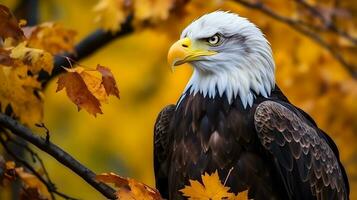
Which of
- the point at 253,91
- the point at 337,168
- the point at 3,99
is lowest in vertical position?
the point at 337,168

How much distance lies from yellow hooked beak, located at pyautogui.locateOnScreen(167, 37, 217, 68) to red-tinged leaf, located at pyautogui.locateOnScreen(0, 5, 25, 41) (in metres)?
1.35

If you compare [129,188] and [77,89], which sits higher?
[77,89]

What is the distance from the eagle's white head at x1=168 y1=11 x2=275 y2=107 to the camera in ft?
24.0

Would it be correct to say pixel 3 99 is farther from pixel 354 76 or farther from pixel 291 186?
pixel 354 76

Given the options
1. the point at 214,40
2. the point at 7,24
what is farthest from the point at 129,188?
the point at 214,40

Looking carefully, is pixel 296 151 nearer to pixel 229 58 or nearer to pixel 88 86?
pixel 229 58

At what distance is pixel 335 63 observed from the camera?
37.3 ft

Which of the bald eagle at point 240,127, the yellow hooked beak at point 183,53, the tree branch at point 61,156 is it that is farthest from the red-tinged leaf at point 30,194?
the yellow hooked beak at point 183,53

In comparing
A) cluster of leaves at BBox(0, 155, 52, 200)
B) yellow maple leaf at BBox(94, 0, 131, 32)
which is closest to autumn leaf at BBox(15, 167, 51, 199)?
cluster of leaves at BBox(0, 155, 52, 200)

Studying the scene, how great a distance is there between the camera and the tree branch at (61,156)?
610 cm

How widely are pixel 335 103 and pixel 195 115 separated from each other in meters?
4.65

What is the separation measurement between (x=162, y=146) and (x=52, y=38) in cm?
102

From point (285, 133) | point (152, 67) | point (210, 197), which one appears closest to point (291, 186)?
point (285, 133)

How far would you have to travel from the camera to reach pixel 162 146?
773 centimetres
